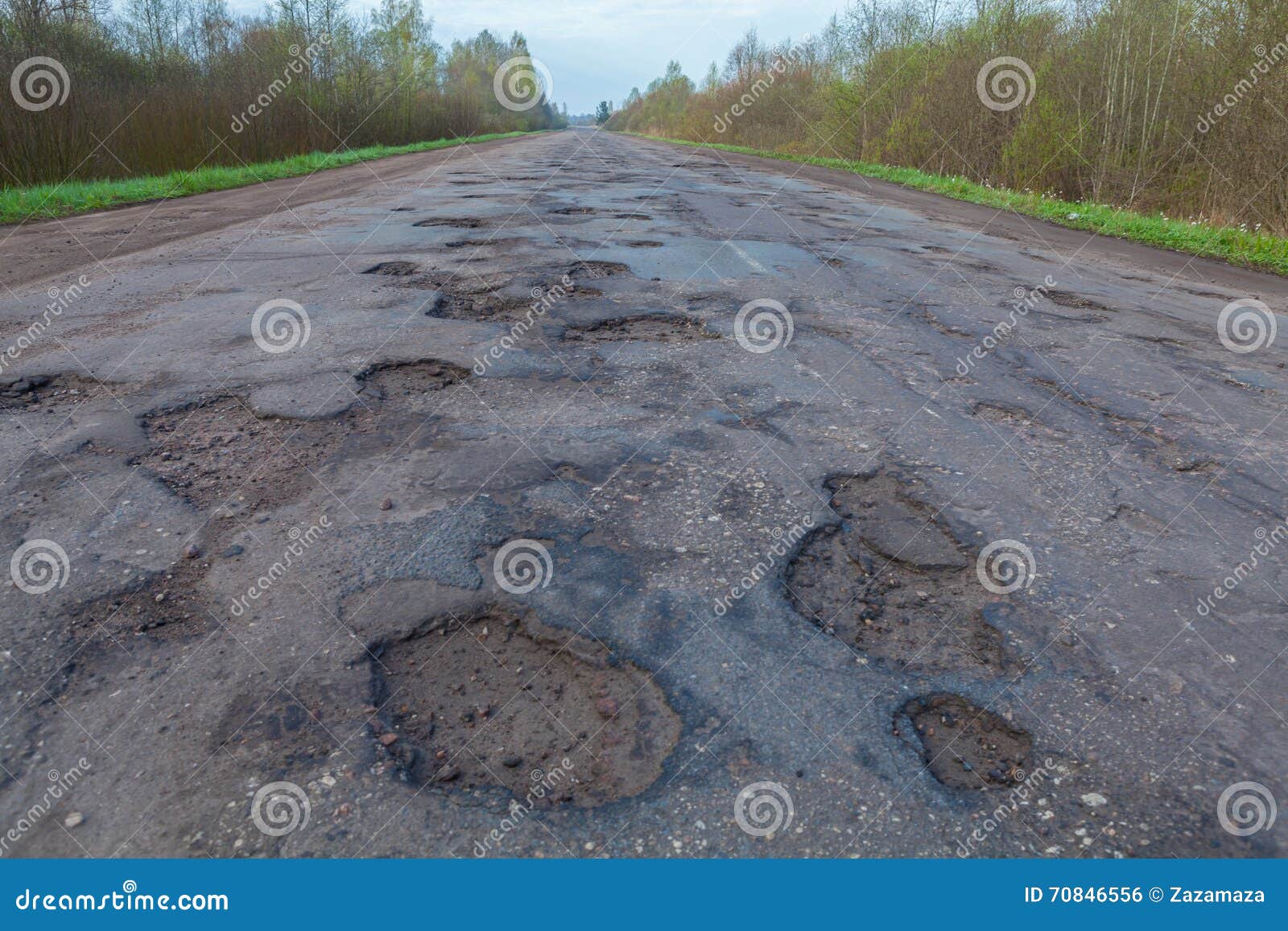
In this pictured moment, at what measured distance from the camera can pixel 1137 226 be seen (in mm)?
10930

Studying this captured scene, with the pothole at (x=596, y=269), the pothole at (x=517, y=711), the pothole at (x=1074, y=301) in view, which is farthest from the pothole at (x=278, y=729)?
the pothole at (x=1074, y=301)

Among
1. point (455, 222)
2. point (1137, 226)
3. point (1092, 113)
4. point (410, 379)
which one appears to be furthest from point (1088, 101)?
point (410, 379)

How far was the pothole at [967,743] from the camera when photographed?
6.22 feet

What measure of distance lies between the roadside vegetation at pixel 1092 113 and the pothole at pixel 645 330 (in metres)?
7.81

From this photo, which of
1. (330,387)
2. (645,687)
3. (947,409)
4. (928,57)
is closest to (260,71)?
(928,57)

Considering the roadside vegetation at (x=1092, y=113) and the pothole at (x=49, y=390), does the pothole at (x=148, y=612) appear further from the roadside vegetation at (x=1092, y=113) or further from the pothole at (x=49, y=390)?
the roadside vegetation at (x=1092, y=113)

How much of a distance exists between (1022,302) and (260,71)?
1880 centimetres

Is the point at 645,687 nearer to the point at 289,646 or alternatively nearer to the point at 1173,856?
the point at 289,646

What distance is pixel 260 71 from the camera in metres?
18.9

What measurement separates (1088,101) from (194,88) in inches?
654

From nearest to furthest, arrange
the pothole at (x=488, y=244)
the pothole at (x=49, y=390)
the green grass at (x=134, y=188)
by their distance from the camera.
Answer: the pothole at (x=49, y=390)
the pothole at (x=488, y=244)
the green grass at (x=134, y=188)

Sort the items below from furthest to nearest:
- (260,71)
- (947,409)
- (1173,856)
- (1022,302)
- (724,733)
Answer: (260,71), (1022,302), (947,409), (724,733), (1173,856)

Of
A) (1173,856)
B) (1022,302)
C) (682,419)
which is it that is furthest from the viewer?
(1022,302)

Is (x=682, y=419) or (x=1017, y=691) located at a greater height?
(x=682, y=419)
